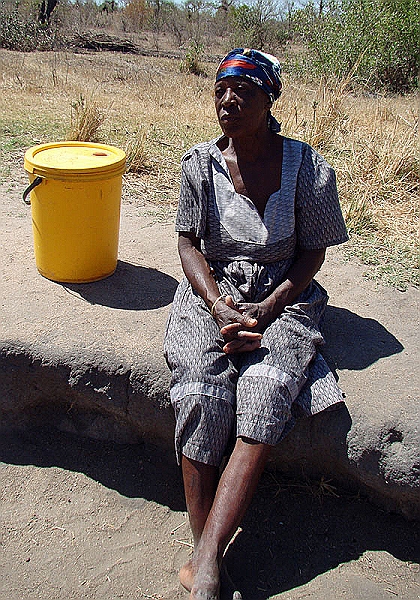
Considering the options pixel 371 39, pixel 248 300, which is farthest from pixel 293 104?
pixel 371 39

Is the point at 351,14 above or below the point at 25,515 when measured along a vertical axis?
above

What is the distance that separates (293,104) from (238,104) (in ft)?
15.0

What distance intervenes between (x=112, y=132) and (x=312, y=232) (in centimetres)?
440

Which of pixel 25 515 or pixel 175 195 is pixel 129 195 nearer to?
pixel 175 195

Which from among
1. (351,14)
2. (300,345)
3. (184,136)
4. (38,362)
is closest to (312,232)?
(300,345)

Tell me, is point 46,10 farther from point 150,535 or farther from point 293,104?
point 150,535

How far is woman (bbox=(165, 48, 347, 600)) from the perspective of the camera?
2.19m

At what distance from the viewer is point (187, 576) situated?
84.2 inches

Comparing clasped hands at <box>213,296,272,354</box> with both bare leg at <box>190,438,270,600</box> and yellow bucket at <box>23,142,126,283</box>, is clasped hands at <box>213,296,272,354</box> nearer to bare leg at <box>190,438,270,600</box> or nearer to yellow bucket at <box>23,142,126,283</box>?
bare leg at <box>190,438,270,600</box>

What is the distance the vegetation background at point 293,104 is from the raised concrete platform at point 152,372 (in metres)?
0.83

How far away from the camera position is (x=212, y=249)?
106 inches

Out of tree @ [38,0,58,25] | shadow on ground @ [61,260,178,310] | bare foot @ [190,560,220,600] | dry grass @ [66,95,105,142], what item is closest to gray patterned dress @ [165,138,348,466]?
bare foot @ [190,560,220,600]

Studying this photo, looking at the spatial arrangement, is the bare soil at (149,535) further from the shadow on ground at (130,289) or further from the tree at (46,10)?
the tree at (46,10)

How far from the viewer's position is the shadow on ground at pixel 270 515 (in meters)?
2.37
